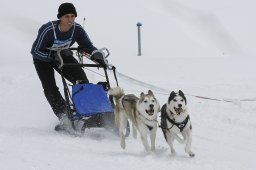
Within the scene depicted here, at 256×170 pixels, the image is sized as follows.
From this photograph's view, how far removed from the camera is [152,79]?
425 inches

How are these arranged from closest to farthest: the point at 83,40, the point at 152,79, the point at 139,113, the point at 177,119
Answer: the point at 177,119 < the point at 139,113 < the point at 83,40 < the point at 152,79

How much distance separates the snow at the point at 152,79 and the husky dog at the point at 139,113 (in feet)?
Answer: 0.64

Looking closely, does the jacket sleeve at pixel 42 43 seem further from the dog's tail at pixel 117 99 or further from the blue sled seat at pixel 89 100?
the dog's tail at pixel 117 99

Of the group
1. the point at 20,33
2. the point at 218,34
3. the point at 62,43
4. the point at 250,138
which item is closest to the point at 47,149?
the point at 62,43

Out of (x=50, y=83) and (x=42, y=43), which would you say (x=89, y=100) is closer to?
(x=50, y=83)

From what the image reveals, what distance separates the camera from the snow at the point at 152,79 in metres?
5.23

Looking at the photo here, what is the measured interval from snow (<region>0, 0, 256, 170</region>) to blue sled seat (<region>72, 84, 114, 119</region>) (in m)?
0.34

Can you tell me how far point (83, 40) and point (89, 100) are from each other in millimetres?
867

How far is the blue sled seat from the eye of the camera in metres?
6.41

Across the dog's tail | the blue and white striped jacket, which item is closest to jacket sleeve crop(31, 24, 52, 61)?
the blue and white striped jacket

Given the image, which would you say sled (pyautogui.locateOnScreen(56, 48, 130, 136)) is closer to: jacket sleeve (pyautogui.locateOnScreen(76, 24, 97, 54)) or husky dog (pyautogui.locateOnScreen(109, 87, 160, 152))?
husky dog (pyautogui.locateOnScreen(109, 87, 160, 152))

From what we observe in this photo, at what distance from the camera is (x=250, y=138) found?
22.3ft

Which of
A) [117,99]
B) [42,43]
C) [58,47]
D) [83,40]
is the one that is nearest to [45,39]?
[42,43]

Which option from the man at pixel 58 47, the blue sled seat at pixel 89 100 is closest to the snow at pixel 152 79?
the blue sled seat at pixel 89 100
